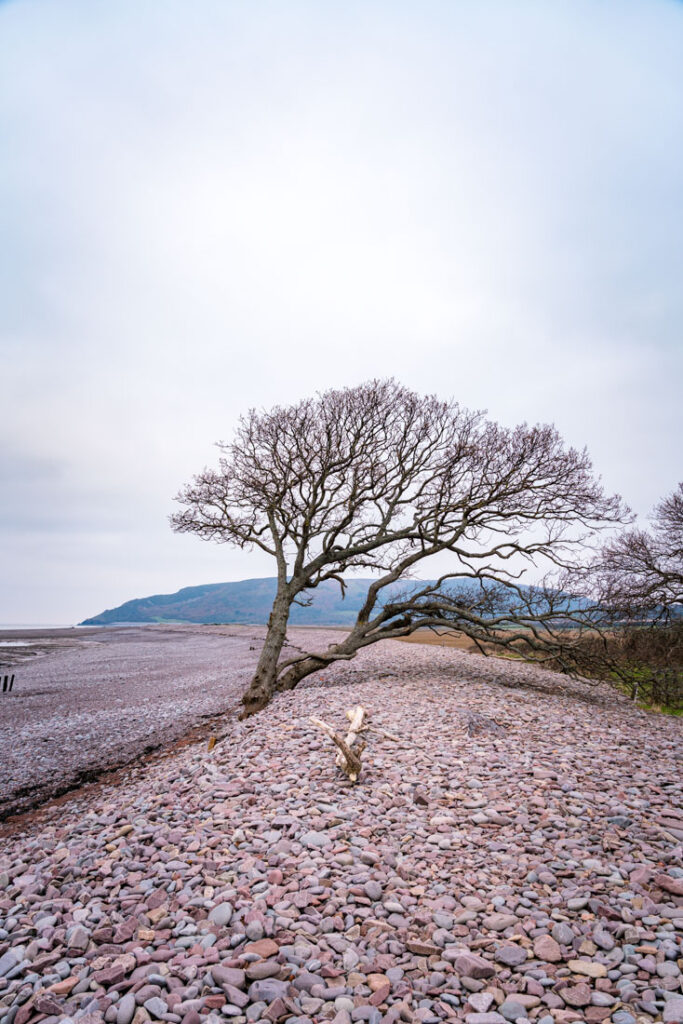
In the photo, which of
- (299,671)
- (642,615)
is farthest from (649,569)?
(299,671)

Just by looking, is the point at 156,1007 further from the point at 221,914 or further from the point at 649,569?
the point at 649,569

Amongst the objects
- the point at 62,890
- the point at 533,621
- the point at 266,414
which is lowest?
the point at 62,890

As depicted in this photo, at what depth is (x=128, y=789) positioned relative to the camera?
10.6 meters

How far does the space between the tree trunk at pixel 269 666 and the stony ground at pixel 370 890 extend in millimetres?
5551

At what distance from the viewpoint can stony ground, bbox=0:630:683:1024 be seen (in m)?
4.10

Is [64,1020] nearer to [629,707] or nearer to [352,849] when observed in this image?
[352,849]

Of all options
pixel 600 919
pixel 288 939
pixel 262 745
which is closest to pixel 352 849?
pixel 288 939

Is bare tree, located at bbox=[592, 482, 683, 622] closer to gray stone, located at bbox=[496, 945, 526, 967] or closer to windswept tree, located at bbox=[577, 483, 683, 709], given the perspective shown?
windswept tree, located at bbox=[577, 483, 683, 709]

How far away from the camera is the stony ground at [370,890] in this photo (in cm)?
410

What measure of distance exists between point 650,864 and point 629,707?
34.3ft

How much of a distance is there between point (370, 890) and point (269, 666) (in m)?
10.7

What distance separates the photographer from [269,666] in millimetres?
15664

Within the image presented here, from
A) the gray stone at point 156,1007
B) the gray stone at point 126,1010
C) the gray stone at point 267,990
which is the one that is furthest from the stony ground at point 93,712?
the gray stone at point 267,990

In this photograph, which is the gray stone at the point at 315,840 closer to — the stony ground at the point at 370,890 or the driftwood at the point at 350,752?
the stony ground at the point at 370,890
